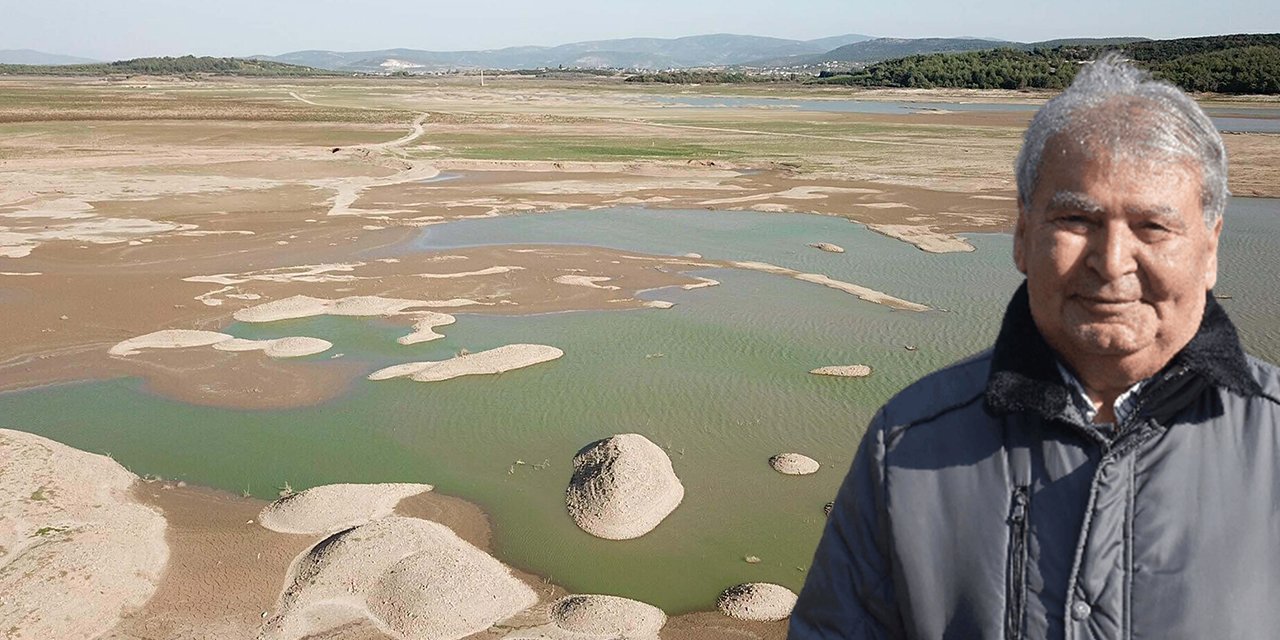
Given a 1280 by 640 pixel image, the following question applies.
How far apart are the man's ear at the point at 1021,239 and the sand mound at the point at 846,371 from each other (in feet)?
35.8

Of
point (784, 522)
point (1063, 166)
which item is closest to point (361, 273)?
point (784, 522)

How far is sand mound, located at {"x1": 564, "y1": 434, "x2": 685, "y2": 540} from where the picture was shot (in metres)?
8.66

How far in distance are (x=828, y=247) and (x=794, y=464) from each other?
468 inches

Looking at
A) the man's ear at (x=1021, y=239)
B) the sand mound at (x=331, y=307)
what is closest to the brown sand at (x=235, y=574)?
the man's ear at (x=1021, y=239)

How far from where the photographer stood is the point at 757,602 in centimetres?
744

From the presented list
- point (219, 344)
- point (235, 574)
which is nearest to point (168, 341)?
point (219, 344)

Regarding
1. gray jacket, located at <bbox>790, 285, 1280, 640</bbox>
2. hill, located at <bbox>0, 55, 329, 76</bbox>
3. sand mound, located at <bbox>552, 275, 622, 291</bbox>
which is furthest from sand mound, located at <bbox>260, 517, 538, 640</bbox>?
hill, located at <bbox>0, 55, 329, 76</bbox>

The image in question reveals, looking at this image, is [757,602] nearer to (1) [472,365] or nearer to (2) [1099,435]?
(2) [1099,435]

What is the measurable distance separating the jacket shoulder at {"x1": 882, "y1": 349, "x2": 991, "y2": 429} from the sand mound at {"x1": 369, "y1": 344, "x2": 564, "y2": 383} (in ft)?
36.7

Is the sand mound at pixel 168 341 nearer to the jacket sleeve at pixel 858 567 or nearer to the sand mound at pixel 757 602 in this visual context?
the sand mound at pixel 757 602

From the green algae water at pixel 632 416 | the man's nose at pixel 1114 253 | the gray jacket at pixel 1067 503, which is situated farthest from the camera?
the green algae water at pixel 632 416

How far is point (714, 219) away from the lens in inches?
999

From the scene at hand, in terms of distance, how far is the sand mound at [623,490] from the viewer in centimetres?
866

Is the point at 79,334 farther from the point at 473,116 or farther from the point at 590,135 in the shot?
the point at 473,116
